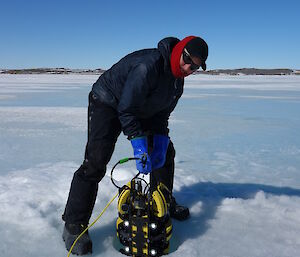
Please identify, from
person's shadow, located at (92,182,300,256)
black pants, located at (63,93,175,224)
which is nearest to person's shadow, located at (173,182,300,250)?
person's shadow, located at (92,182,300,256)

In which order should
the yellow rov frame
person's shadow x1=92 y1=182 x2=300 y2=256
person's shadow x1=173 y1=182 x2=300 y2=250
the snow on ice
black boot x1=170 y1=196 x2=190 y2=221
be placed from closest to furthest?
the yellow rov frame, the snow on ice, person's shadow x1=92 y1=182 x2=300 y2=256, person's shadow x1=173 y1=182 x2=300 y2=250, black boot x1=170 y1=196 x2=190 y2=221

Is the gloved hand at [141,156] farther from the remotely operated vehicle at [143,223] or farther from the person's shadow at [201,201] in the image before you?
the person's shadow at [201,201]

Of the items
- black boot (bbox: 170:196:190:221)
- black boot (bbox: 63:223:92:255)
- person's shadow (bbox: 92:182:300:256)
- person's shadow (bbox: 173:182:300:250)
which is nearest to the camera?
black boot (bbox: 63:223:92:255)

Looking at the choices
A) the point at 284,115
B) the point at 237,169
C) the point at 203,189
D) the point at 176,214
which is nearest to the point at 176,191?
the point at 203,189

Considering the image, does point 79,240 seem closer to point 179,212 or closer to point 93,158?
point 93,158

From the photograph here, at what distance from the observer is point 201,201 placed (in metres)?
3.17

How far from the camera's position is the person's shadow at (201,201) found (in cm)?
251

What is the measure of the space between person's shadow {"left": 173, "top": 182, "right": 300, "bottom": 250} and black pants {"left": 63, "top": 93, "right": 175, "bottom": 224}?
0.51 m

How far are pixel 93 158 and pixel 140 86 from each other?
0.61 m

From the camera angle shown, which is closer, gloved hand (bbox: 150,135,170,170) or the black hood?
the black hood

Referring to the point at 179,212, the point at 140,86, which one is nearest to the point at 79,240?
the point at 179,212

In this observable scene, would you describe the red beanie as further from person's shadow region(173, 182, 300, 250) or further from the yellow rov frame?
person's shadow region(173, 182, 300, 250)

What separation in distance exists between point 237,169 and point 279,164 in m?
0.63

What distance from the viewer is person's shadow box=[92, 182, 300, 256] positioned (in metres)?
2.51
